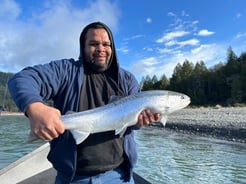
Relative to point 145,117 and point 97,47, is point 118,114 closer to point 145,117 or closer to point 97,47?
point 145,117

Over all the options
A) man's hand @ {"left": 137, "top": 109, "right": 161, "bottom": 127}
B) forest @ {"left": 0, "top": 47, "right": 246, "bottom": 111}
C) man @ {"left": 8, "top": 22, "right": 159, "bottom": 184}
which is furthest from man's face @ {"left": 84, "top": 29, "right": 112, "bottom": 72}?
forest @ {"left": 0, "top": 47, "right": 246, "bottom": 111}

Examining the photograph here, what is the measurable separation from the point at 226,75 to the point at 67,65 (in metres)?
79.2

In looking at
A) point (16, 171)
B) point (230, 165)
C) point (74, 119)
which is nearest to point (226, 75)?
point (230, 165)

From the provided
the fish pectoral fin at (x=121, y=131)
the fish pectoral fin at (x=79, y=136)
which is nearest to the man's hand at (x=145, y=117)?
Answer: the fish pectoral fin at (x=121, y=131)

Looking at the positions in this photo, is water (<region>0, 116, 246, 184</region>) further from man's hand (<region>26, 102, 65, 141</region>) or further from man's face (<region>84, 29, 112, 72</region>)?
man's hand (<region>26, 102, 65, 141</region>)

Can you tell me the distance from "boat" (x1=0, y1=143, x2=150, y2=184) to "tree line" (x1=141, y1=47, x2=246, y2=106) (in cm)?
6213

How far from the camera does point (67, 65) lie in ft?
10.1

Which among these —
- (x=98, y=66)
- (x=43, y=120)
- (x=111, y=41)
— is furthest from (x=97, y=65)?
(x=43, y=120)

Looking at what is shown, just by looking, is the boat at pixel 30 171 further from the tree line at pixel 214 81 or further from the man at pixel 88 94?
the tree line at pixel 214 81

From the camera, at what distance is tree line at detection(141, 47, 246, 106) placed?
229 ft

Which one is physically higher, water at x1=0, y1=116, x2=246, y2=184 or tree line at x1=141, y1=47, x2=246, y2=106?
tree line at x1=141, y1=47, x2=246, y2=106

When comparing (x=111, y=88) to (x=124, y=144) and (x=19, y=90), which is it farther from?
(x=19, y=90)

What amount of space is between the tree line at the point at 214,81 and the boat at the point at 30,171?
62125 mm

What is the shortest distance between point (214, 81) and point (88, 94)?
80518 mm
